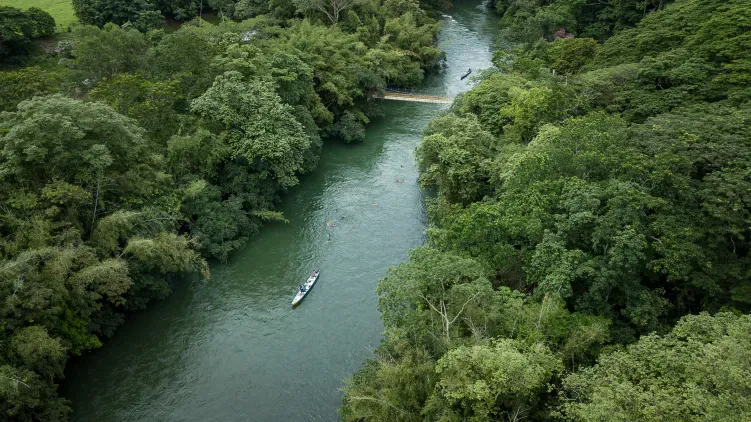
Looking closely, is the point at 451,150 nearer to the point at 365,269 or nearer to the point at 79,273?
the point at 365,269

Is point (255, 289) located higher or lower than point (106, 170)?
lower

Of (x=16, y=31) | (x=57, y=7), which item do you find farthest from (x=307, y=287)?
(x=57, y=7)

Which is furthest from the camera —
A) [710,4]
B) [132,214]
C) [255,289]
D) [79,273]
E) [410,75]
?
[410,75]

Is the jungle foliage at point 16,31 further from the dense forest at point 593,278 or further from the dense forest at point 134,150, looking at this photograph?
the dense forest at point 593,278

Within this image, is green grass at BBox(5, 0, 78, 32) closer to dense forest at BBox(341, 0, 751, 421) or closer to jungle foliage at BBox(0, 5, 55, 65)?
jungle foliage at BBox(0, 5, 55, 65)

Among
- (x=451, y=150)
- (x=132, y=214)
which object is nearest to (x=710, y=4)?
(x=451, y=150)

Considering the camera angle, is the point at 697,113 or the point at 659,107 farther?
the point at 659,107
